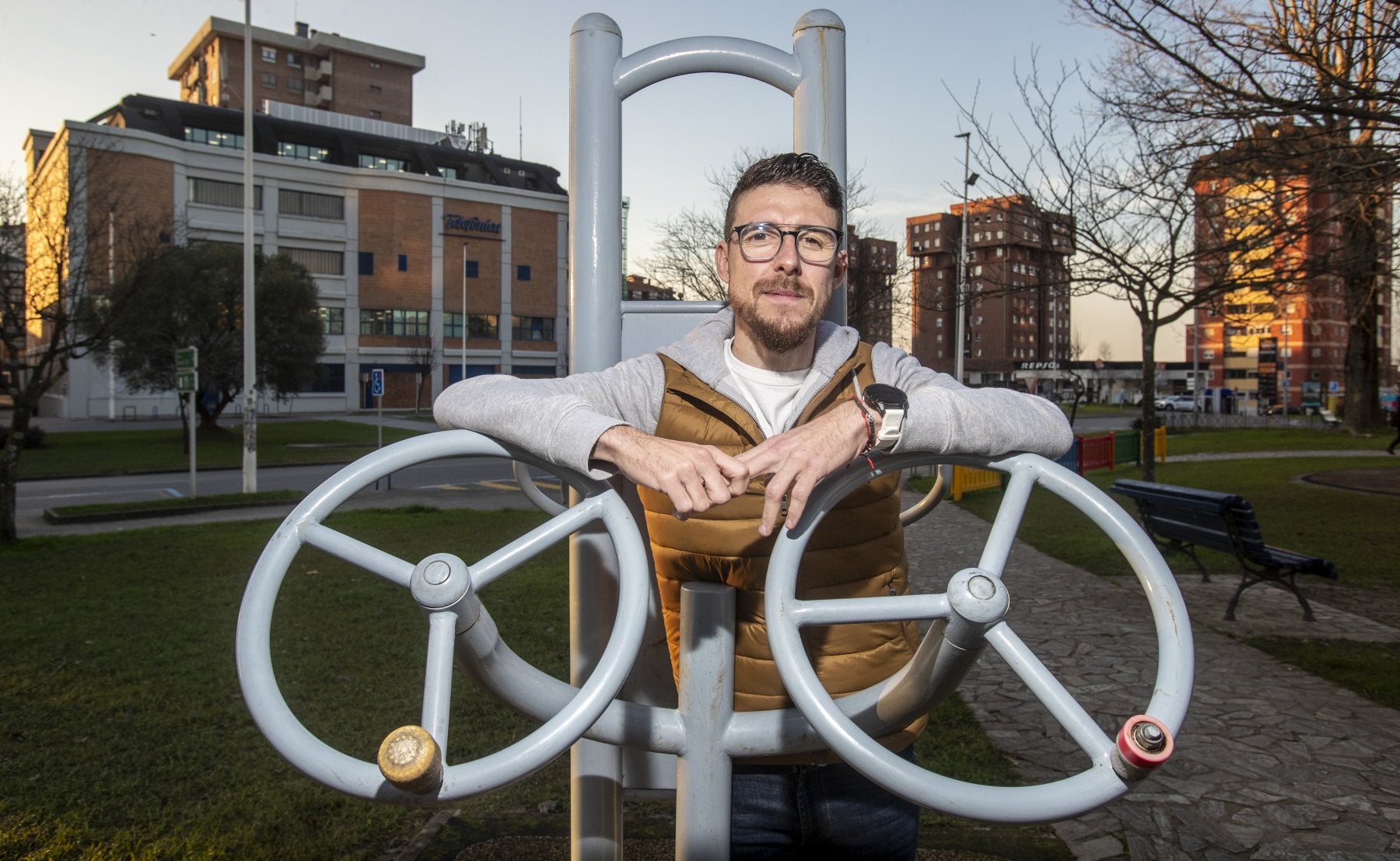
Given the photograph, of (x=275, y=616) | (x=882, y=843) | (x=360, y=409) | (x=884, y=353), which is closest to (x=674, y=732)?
(x=882, y=843)

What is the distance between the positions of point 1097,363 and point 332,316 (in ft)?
115

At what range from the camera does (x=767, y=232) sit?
5.45 ft

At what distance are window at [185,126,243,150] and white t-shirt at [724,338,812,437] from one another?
48.9 metres

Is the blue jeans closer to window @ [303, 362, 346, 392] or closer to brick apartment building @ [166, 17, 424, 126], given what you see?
window @ [303, 362, 346, 392]

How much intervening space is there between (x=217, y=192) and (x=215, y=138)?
3.79 meters

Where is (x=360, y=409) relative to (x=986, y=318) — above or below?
below

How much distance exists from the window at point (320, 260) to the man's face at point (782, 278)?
47.9 meters

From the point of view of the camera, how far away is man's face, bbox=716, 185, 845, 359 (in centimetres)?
166

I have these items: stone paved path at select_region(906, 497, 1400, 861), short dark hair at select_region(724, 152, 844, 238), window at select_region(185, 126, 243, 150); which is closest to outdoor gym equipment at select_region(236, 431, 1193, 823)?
short dark hair at select_region(724, 152, 844, 238)

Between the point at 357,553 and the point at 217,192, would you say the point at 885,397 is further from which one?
the point at 217,192

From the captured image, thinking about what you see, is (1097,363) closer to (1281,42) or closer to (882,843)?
(1281,42)

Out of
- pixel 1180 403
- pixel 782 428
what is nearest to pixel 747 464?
pixel 782 428

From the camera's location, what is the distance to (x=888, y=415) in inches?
53.0

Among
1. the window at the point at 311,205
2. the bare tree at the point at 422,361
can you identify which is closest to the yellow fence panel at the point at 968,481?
the bare tree at the point at 422,361
